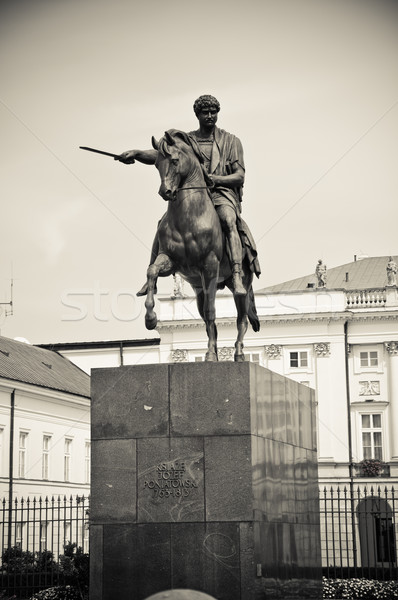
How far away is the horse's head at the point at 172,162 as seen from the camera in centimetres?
1241

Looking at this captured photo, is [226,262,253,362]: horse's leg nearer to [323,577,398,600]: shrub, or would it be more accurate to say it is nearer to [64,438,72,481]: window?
[323,577,398,600]: shrub

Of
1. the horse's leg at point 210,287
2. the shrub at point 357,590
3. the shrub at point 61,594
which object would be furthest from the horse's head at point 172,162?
the shrub at point 357,590

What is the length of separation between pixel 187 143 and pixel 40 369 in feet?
143

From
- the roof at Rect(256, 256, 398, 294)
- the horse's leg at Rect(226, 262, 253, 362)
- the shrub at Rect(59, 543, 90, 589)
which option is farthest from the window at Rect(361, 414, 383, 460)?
the horse's leg at Rect(226, 262, 253, 362)

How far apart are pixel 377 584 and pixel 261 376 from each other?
12.3 meters

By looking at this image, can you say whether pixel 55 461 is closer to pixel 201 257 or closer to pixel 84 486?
pixel 84 486

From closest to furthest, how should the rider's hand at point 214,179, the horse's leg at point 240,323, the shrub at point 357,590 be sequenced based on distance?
the horse's leg at point 240,323, the rider's hand at point 214,179, the shrub at point 357,590

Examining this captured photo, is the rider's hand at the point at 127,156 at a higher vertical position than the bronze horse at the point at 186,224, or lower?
higher

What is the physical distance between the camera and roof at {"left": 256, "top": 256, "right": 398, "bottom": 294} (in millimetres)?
66375

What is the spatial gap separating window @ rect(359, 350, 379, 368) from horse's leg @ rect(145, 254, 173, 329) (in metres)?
48.2

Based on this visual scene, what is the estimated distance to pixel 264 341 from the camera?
200ft

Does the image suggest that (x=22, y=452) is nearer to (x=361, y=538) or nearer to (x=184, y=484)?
(x=361, y=538)

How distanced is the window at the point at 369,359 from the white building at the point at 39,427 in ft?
50.8

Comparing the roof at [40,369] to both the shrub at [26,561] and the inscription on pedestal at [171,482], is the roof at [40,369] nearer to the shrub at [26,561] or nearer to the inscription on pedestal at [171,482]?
the shrub at [26,561]
